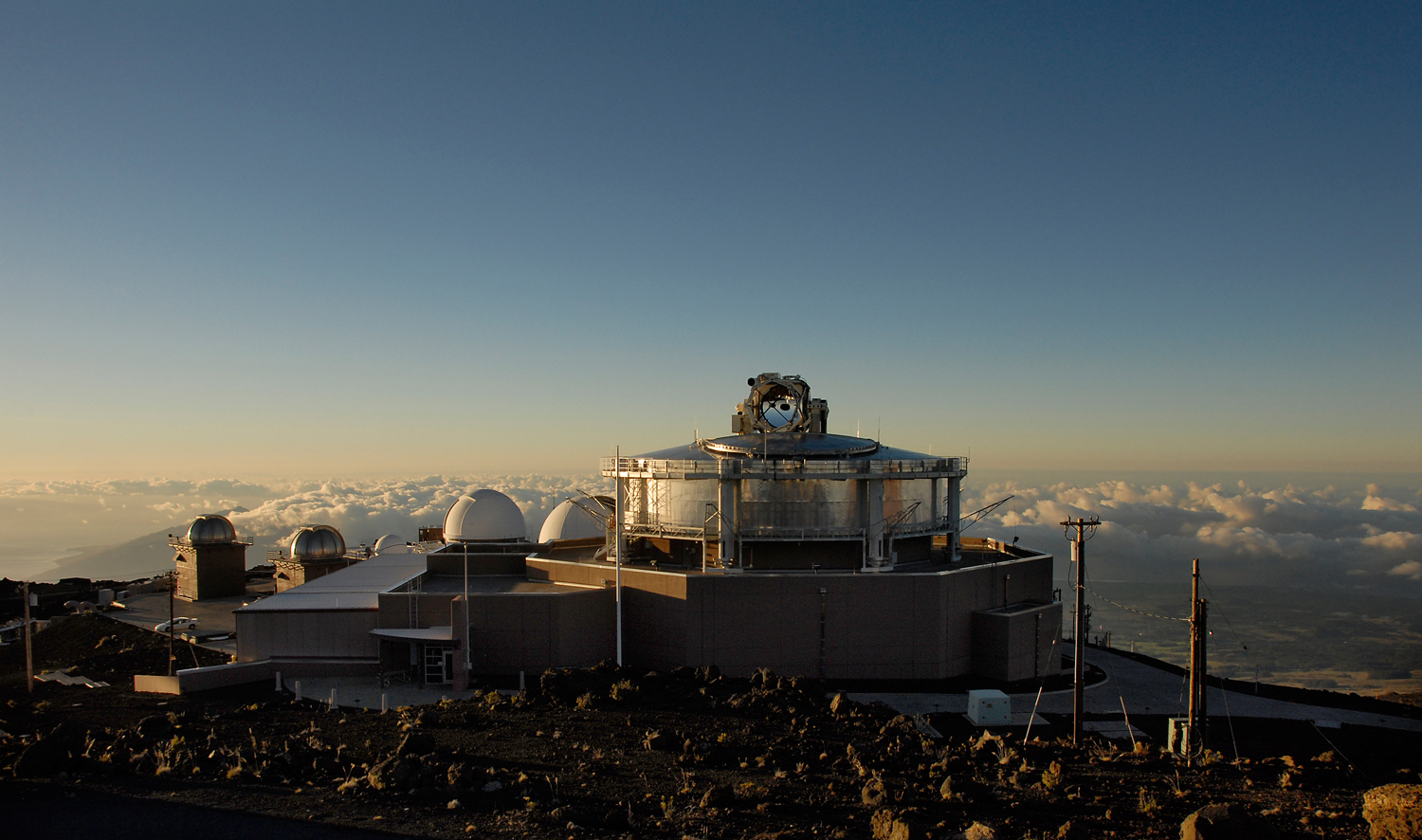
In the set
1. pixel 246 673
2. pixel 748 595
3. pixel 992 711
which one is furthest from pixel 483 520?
pixel 992 711

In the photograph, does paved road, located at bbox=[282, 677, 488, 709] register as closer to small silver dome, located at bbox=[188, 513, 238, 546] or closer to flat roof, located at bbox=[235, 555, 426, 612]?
flat roof, located at bbox=[235, 555, 426, 612]

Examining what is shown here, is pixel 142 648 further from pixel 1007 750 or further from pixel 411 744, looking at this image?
pixel 1007 750

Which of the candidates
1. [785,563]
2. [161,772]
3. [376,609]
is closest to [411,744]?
[161,772]

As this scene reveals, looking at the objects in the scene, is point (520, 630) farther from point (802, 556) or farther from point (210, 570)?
point (210, 570)

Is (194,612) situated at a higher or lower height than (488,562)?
lower

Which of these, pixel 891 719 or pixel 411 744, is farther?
pixel 891 719

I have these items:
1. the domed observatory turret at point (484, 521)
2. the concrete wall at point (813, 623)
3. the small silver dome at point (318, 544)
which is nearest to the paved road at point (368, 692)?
the concrete wall at point (813, 623)

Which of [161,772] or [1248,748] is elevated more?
[161,772]
